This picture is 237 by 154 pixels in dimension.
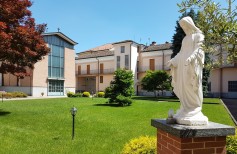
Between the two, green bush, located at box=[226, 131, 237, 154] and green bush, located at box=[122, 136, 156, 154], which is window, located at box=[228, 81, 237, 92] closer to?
green bush, located at box=[226, 131, 237, 154]

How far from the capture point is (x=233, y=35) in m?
3.73

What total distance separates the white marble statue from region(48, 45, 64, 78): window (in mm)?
33172

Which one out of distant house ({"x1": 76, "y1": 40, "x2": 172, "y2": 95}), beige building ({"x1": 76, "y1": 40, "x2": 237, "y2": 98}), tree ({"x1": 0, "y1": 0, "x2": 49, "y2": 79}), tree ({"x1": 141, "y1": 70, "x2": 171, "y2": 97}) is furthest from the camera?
distant house ({"x1": 76, "y1": 40, "x2": 172, "y2": 95})

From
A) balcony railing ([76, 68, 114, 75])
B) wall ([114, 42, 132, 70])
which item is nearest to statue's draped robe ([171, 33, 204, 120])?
wall ([114, 42, 132, 70])

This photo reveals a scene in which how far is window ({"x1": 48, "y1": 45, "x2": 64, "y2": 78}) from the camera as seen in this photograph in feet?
118

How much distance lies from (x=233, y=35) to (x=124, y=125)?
8.33 metres

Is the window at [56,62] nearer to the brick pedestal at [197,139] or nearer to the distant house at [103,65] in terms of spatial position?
the distant house at [103,65]

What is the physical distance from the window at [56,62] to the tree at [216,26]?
33208mm

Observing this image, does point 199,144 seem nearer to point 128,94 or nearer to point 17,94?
point 128,94

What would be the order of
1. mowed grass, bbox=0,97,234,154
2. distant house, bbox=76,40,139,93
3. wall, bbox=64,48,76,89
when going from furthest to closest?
distant house, bbox=76,40,139,93 → wall, bbox=64,48,76,89 → mowed grass, bbox=0,97,234,154

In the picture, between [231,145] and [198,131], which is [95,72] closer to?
[231,145]

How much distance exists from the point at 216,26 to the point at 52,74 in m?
34.2

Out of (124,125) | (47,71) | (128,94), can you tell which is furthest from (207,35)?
(47,71)

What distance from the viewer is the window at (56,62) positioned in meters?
36.0
